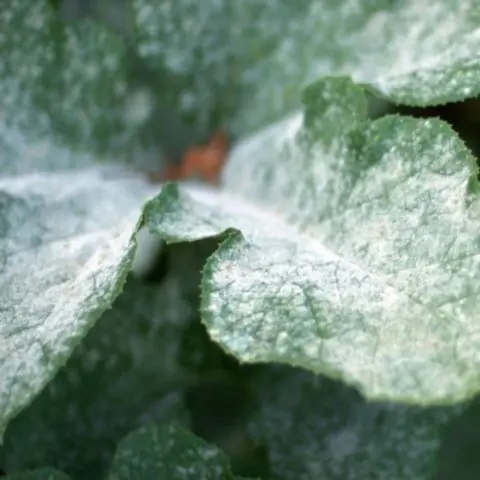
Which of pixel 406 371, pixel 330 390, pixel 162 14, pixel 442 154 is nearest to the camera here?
pixel 406 371

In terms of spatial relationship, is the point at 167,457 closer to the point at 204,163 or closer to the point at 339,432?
the point at 339,432

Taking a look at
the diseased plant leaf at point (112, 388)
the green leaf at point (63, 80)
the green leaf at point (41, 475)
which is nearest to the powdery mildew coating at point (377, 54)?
the green leaf at point (63, 80)

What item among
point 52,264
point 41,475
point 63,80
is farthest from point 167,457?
point 63,80

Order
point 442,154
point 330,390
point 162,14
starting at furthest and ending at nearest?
1. point 162,14
2. point 330,390
3. point 442,154

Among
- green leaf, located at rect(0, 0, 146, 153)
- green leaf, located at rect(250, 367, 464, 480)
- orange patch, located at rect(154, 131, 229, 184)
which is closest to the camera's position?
green leaf, located at rect(250, 367, 464, 480)

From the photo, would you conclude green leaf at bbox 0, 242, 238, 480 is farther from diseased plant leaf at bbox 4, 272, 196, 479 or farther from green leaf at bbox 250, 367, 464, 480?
green leaf at bbox 250, 367, 464, 480

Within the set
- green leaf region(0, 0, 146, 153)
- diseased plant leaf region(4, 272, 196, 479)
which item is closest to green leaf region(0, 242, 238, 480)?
diseased plant leaf region(4, 272, 196, 479)

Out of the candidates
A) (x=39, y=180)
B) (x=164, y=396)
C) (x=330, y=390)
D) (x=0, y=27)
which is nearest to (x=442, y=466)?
(x=330, y=390)

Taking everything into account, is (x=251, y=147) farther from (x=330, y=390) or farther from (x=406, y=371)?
(x=406, y=371)
